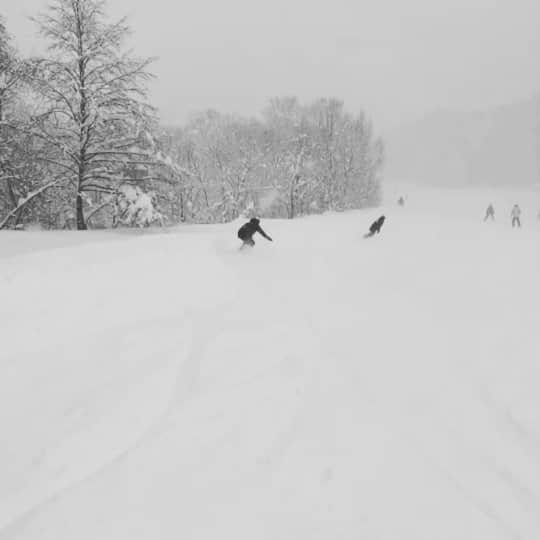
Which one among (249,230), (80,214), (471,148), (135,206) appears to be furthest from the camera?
(471,148)

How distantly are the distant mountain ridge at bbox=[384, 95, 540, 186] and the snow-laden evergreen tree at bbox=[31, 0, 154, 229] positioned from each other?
319 ft

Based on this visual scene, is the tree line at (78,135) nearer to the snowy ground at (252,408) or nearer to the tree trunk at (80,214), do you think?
the tree trunk at (80,214)

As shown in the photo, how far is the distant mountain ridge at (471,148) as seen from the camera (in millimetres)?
93225

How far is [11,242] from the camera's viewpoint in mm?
8562

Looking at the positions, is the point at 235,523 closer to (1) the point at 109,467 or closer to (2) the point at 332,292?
(1) the point at 109,467

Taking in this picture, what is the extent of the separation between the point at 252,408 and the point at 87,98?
40.1ft

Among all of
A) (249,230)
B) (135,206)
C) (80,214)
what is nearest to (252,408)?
(249,230)

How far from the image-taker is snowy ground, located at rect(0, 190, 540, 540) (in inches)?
83.7

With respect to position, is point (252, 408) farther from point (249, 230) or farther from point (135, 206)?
point (135, 206)

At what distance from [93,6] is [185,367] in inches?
531

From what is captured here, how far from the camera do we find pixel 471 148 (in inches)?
4326

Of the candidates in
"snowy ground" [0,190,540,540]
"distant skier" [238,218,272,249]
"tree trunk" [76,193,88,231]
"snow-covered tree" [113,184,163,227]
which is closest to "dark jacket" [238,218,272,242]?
"distant skier" [238,218,272,249]

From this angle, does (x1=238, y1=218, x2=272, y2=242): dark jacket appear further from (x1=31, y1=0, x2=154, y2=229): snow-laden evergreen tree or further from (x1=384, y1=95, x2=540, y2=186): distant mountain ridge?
(x1=384, y1=95, x2=540, y2=186): distant mountain ridge

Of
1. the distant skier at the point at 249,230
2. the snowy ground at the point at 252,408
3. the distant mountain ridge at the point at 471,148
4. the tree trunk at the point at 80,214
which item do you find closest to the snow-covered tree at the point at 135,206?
the tree trunk at the point at 80,214
